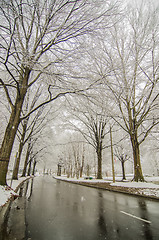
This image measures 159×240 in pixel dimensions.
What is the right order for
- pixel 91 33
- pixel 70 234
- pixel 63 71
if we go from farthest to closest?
pixel 63 71 < pixel 91 33 < pixel 70 234

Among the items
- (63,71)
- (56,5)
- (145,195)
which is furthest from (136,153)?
(56,5)

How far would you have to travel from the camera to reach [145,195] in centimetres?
805

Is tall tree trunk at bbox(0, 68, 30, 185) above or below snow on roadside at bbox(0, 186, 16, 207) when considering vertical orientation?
above

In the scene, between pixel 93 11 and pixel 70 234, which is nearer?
pixel 70 234

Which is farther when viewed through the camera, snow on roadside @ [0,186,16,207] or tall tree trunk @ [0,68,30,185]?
tall tree trunk @ [0,68,30,185]

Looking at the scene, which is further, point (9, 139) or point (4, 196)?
point (9, 139)

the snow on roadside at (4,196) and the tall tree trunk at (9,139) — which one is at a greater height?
the tall tree trunk at (9,139)

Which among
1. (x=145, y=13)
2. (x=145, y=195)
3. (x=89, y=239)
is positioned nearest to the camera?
(x=89, y=239)

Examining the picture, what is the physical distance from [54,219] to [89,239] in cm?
154

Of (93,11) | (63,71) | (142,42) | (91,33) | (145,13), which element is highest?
(145,13)

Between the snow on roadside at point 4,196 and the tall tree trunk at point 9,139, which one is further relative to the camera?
the tall tree trunk at point 9,139

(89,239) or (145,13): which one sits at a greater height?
(145,13)

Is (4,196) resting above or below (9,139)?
below

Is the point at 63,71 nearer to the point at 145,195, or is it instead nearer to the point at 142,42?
the point at 145,195
